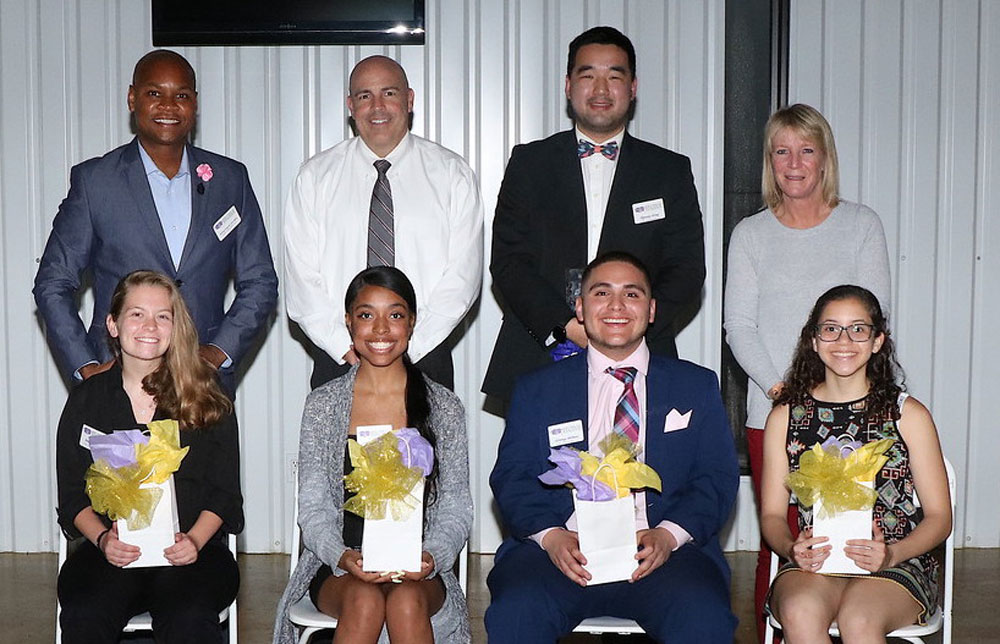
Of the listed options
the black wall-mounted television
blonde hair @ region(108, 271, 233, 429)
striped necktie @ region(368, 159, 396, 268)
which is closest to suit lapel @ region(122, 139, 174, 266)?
blonde hair @ region(108, 271, 233, 429)

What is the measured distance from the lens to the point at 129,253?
4375mm

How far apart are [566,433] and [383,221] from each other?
1288 millimetres

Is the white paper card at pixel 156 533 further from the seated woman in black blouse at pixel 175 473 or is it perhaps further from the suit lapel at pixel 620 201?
the suit lapel at pixel 620 201

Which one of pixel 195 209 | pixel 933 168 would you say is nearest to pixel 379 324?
pixel 195 209

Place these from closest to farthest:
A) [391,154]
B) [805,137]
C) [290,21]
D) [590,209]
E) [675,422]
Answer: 1. [675,422]
2. [805,137]
3. [590,209]
4. [391,154]
5. [290,21]

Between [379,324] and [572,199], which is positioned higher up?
[572,199]

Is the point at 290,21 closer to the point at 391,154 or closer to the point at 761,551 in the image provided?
the point at 391,154

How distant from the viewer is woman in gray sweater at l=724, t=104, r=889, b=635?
4.19m

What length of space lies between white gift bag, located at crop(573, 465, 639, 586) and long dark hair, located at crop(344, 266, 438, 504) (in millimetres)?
573

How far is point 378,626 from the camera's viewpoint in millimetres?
3311

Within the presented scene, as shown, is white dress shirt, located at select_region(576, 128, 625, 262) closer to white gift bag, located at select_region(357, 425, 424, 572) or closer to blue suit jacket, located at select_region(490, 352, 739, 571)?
blue suit jacket, located at select_region(490, 352, 739, 571)

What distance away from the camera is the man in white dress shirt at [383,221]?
436 cm

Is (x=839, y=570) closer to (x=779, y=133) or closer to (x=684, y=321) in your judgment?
(x=779, y=133)

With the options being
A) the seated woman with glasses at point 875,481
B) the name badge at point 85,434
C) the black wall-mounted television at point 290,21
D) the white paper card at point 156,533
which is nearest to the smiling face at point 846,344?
the seated woman with glasses at point 875,481
